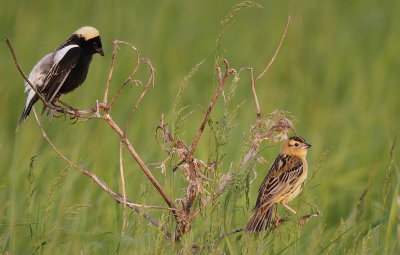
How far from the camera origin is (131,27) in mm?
10133

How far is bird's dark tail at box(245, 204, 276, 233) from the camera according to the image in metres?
4.28

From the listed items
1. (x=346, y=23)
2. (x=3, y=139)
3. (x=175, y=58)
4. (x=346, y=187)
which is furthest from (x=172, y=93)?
(x=346, y=23)

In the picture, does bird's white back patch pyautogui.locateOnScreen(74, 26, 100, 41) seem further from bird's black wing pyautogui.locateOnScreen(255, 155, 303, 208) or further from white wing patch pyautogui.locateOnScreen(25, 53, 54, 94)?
bird's black wing pyautogui.locateOnScreen(255, 155, 303, 208)

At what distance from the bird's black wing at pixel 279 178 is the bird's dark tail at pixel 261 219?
0.33ft

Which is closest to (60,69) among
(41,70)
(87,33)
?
(41,70)

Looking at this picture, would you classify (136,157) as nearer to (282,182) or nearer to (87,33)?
(282,182)

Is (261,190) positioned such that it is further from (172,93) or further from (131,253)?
(172,93)

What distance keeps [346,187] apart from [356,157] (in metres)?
0.52

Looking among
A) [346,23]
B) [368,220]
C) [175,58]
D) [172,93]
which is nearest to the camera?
[368,220]

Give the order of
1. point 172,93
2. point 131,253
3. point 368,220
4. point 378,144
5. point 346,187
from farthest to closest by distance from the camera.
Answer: point 172,93 → point 378,144 → point 346,187 → point 368,220 → point 131,253

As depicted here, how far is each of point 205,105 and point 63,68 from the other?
3.80 meters

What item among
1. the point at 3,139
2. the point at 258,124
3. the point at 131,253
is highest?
the point at 258,124

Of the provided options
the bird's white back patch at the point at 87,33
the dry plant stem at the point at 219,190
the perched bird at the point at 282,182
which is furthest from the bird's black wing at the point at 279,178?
the bird's white back patch at the point at 87,33

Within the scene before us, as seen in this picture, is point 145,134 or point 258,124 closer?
point 258,124
